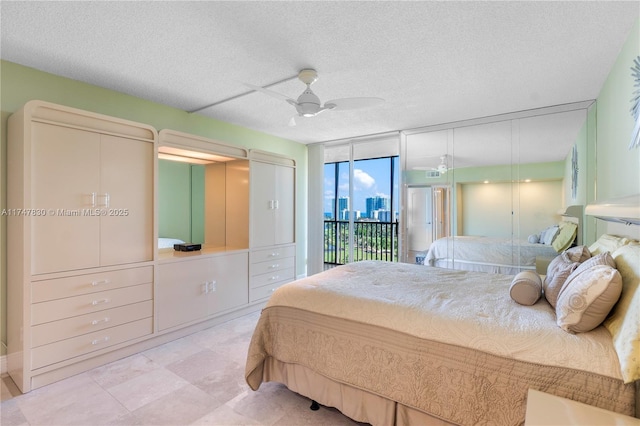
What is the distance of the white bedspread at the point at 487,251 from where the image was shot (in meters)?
3.49

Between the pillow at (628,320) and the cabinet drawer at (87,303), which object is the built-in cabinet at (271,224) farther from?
the pillow at (628,320)

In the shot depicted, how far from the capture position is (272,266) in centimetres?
405

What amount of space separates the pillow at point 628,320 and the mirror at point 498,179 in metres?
2.15

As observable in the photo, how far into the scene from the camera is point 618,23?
184cm

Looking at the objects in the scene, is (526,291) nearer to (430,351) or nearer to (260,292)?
(430,351)

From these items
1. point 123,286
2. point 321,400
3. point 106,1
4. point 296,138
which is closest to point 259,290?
point 123,286

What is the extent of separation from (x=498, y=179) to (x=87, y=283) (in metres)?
4.34

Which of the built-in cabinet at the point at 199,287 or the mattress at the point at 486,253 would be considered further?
the mattress at the point at 486,253

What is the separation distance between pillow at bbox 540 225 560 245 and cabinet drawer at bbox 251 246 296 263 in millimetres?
3085

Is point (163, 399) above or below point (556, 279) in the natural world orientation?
below

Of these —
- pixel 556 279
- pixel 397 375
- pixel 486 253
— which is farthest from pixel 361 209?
pixel 397 375

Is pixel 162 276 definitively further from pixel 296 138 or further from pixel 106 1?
pixel 296 138

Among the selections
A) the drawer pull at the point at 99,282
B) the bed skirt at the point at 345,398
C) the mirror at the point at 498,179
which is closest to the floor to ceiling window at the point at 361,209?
the mirror at the point at 498,179

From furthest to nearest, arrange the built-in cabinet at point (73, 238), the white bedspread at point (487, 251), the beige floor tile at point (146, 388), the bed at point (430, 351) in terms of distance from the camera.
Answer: the white bedspread at point (487, 251), the built-in cabinet at point (73, 238), the beige floor tile at point (146, 388), the bed at point (430, 351)
